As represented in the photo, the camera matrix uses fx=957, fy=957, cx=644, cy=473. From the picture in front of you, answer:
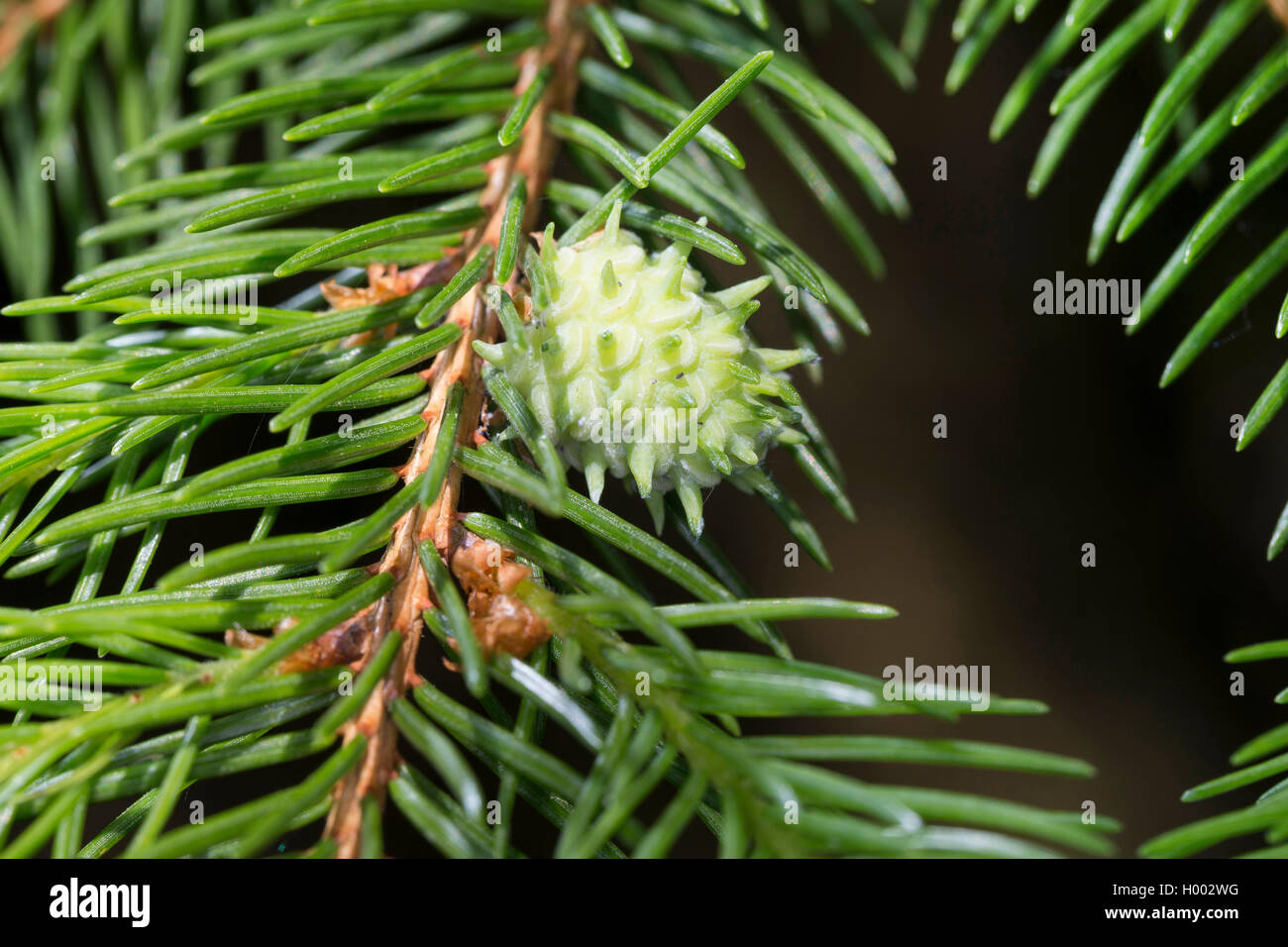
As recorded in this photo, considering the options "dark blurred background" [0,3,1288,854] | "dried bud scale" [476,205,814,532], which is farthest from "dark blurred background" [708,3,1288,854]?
"dried bud scale" [476,205,814,532]

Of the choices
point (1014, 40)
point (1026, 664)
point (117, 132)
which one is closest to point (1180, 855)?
point (1026, 664)

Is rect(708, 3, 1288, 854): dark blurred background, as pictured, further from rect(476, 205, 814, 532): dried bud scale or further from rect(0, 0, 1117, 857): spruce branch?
rect(476, 205, 814, 532): dried bud scale

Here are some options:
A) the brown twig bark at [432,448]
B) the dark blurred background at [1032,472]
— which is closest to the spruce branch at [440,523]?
the brown twig bark at [432,448]

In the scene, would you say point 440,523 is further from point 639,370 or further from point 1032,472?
point 1032,472
